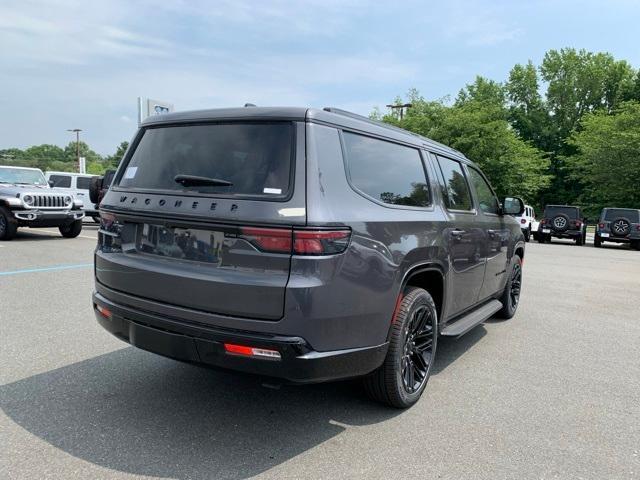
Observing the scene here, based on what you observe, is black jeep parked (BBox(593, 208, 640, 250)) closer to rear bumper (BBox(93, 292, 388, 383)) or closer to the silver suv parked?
the silver suv parked

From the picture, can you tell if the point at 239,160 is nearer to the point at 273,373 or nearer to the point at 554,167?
the point at 273,373

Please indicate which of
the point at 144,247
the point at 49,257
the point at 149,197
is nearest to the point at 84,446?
the point at 144,247

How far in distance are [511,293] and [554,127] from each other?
201 feet

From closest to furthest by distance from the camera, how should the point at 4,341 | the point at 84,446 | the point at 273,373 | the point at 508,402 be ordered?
the point at 273,373
the point at 84,446
the point at 508,402
the point at 4,341

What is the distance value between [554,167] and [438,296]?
200 ft

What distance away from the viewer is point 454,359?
4.44m

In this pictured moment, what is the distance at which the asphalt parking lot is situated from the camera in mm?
2580

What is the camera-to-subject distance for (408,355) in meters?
3.32

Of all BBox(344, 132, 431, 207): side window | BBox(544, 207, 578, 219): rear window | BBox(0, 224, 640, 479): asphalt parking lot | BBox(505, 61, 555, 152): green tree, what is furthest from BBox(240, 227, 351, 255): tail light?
BBox(505, 61, 555, 152): green tree

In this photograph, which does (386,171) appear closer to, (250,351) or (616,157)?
(250,351)

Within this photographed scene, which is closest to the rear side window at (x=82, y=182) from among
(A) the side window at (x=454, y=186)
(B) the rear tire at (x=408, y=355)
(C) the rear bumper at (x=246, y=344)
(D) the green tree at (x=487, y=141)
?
(A) the side window at (x=454, y=186)

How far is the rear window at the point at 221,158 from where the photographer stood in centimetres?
264

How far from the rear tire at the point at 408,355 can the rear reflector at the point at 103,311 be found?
169 centimetres

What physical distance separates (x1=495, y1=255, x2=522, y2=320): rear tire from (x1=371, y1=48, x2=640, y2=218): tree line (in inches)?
1199
